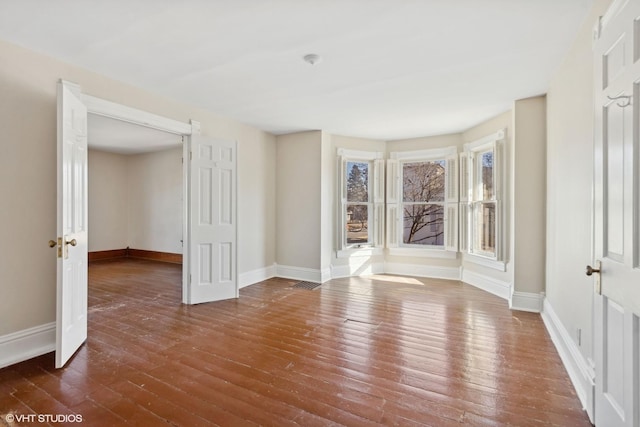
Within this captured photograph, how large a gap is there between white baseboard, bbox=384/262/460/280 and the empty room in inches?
11.6

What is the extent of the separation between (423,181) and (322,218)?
2046mm

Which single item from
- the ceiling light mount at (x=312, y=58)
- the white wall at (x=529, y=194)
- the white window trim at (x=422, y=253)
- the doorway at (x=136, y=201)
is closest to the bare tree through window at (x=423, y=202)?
the white window trim at (x=422, y=253)

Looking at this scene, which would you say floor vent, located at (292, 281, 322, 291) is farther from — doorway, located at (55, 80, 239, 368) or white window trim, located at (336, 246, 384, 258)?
doorway, located at (55, 80, 239, 368)

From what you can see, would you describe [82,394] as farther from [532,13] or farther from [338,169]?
[338,169]

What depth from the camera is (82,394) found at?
2.05m

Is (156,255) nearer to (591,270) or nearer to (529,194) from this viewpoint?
(529,194)

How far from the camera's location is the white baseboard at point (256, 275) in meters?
4.81

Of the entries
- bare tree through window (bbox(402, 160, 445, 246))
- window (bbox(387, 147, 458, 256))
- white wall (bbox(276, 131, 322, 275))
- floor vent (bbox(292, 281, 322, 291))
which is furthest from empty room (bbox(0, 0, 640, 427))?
bare tree through window (bbox(402, 160, 445, 246))

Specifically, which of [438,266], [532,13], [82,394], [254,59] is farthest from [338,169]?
[82,394]

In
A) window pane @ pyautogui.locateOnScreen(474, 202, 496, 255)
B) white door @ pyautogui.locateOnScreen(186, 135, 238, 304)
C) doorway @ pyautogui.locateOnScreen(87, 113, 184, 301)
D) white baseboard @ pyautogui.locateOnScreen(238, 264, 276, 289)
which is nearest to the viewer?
white door @ pyautogui.locateOnScreen(186, 135, 238, 304)

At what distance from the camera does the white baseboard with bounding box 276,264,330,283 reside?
5.17 meters

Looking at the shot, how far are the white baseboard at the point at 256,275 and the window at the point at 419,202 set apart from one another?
7.35 ft

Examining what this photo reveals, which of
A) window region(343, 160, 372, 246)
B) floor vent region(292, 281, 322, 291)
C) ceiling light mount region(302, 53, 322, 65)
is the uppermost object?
ceiling light mount region(302, 53, 322, 65)

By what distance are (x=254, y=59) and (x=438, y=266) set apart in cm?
449
